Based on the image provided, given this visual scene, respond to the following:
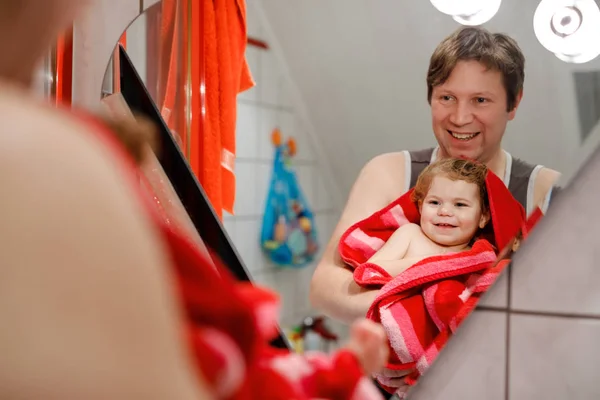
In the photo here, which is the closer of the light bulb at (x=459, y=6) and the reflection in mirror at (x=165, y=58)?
the light bulb at (x=459, y=6)

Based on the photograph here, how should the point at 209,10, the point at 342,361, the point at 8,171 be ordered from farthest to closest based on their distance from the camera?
the point at 209,10
the point at 342,361
the point at 8,171

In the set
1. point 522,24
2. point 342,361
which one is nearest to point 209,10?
point 522,24

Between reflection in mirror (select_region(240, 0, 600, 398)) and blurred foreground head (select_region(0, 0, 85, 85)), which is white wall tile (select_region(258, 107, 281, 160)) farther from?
blurred foreground head (select_region(0, 0, 85, 85))

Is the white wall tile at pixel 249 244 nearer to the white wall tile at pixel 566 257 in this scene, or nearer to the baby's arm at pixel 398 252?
the baby's arm at pixel 398 252

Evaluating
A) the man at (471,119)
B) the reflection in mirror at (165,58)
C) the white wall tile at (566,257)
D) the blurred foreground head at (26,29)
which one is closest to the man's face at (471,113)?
the man at (471,119)

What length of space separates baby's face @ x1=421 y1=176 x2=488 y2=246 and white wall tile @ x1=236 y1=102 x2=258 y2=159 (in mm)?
219

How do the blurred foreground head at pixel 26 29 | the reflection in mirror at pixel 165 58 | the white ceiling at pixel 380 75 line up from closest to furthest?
the blurred foreground head at pixel 26 29
the white ceiling at pixel 380 75
the reflection in mirror at pixel 165 58

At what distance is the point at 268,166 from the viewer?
2.31 feet

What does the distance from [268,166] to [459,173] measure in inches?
8.6

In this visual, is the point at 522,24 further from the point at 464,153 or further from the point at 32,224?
the point at 32,224

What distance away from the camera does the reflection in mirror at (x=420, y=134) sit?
2.03 feet

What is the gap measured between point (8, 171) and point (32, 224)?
2 centimetres

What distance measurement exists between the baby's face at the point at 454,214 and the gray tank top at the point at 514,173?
0.03 meters

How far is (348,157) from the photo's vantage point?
67 centimetres
